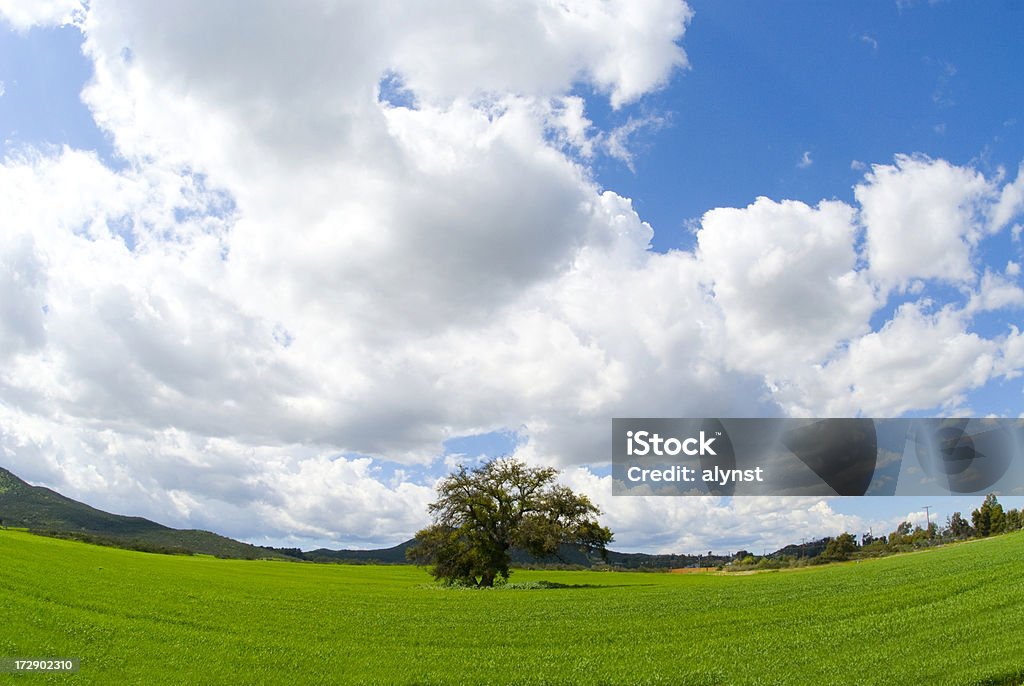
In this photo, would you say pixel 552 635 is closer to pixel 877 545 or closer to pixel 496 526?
pixel 496 526

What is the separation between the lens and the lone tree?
227 feet

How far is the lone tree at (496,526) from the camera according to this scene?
6919 centimetres

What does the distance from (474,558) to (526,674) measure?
48393 mm

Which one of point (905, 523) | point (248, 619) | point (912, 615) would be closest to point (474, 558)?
point (248, 619)

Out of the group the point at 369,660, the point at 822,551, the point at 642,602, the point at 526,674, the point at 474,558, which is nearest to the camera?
the point at 526,674

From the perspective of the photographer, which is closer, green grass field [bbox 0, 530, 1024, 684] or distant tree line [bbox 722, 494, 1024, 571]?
green grass field [bbox 0, 530, 1024, 684]

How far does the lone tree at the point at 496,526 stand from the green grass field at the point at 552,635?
86.4ft

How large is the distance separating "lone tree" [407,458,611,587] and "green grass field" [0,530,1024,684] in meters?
26.3

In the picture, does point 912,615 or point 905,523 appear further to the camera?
point 905,523

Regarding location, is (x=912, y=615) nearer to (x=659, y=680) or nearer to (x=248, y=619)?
(x=659, y=680)

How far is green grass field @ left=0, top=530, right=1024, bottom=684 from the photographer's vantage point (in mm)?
21938

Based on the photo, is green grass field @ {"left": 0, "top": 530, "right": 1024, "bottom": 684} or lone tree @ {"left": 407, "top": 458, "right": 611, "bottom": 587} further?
lone tree @ {"left": 407, "top": 458, "right": 611, "bottom": 587}

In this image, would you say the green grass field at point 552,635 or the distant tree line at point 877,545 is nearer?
the green grass field at point 552,635

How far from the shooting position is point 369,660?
24688 mm
